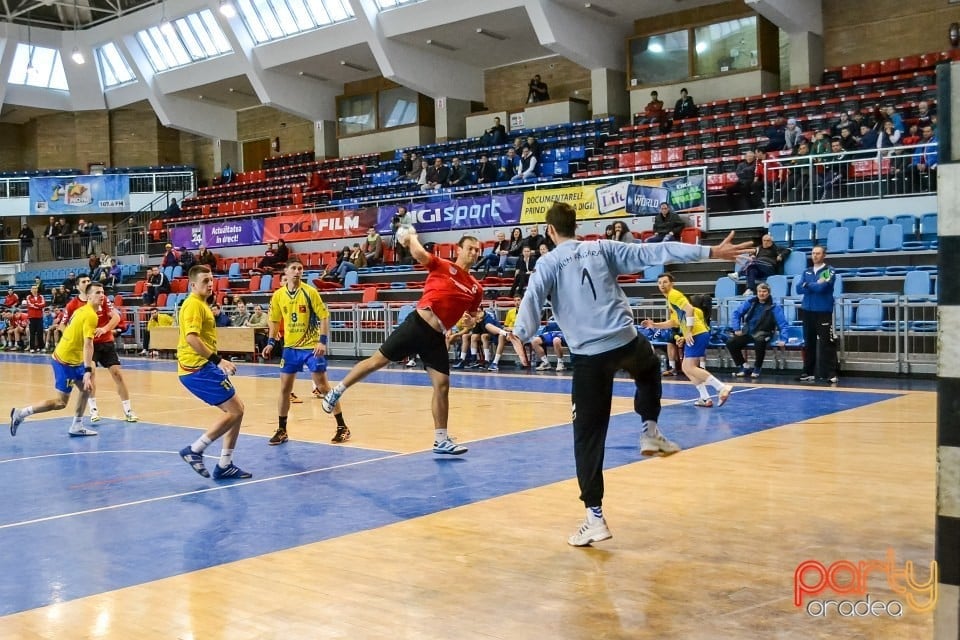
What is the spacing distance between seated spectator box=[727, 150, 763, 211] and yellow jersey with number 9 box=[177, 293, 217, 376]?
50.1 ft

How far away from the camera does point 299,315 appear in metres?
10.1

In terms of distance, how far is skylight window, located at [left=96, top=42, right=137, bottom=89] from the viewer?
41.2m

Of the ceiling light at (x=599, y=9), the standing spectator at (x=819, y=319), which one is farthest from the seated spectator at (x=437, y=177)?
the standing spectator at (x=819, y=319)

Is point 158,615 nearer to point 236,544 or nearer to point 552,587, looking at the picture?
point 236,544

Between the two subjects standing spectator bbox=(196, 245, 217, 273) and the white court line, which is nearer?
the white court line

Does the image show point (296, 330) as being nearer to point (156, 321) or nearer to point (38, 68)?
point (156, 321)

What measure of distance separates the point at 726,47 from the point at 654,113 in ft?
10.8

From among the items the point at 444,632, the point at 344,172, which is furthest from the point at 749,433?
the point at 344,172

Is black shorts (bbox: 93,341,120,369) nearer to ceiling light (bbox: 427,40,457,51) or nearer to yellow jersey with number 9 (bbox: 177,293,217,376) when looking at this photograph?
yellow jersey with number 9 (bbox: 177,293,217,376)

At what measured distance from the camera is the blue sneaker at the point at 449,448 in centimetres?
869

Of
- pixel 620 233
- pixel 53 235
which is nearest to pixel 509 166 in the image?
pixel 620 233

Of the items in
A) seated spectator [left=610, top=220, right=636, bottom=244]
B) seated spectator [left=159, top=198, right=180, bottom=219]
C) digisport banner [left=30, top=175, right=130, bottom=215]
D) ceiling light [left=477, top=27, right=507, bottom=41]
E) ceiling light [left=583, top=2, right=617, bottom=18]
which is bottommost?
seated spectator [left=610, top=220, right=636, bottom=244]

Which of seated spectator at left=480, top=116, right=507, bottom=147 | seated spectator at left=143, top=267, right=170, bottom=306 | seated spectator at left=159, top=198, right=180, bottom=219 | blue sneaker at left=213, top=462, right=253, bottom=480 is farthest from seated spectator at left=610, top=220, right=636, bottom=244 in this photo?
seated spectator at left=159, top=198, right=180, bottom=219

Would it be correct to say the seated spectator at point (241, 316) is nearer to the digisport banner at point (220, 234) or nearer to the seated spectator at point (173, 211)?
the digisport banner at point (220, 234)
